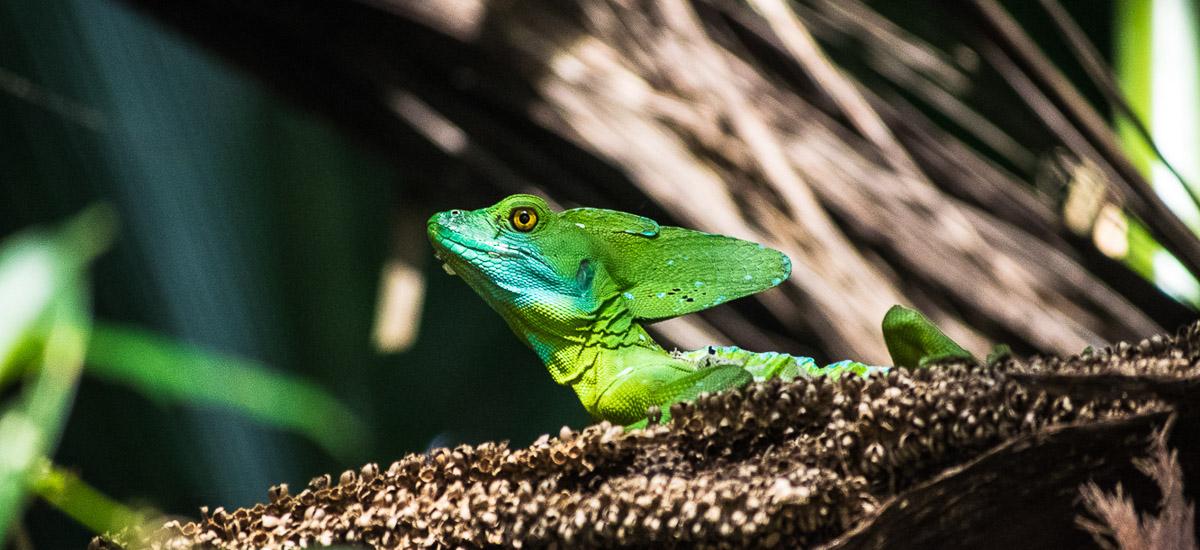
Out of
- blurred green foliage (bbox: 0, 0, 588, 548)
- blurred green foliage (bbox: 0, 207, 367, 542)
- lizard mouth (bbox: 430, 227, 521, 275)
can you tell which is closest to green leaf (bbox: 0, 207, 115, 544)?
blurred green foliage (bbox: 0, 207, 367, 542)

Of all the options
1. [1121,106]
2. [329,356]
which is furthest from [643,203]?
[329,356]

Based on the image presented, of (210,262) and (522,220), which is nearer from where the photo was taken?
(522,220)

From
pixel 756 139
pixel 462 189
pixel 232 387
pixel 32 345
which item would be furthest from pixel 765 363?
pixel 232 387

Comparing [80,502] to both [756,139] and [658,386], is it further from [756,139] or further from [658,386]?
[756,139]

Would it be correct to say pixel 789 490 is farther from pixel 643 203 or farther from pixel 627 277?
pixel 643 203

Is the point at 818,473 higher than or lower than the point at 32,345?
higher

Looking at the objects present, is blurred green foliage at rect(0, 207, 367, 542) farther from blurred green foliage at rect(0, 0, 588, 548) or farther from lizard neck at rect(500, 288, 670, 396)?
lizard neck at rect(500, 288, 670, 396)

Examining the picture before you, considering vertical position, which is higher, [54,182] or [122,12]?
[122,12]
